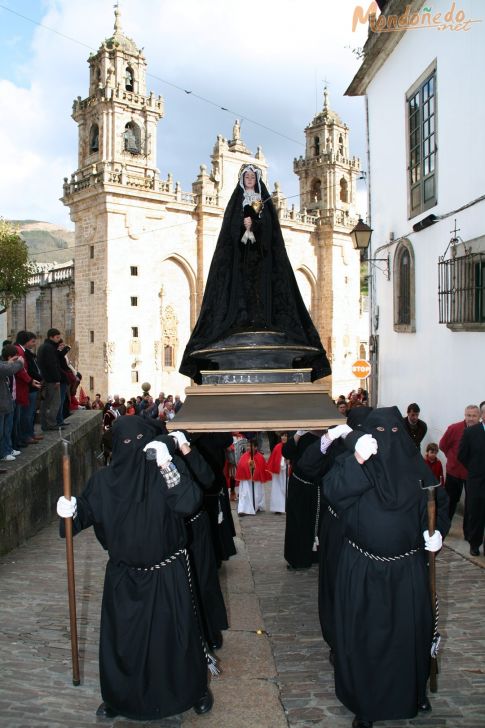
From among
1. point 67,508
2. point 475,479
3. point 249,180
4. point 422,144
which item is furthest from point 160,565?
point 422,144

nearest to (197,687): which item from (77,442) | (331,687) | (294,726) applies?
(294,726)

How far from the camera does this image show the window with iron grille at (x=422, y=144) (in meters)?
11.1

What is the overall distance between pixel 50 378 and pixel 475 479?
6533mm

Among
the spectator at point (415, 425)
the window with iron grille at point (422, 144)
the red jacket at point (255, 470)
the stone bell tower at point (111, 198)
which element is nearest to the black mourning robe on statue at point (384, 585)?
the red jacket at point (255, 470)

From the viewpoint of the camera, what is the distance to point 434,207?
11.0 metres

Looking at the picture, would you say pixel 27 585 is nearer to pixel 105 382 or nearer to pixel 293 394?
pixel 293 394

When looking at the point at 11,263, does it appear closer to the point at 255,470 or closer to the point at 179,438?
the point at 255,470

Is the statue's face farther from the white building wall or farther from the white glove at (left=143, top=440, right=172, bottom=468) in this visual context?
the white building wall

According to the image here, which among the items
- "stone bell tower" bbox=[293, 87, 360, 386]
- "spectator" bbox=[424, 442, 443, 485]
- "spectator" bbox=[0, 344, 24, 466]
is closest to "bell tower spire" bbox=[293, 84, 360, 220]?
"stone bell tower" bbox=[293, 87, 360, 386]

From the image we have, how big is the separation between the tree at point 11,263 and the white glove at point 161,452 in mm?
31958

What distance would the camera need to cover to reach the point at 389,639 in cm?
398

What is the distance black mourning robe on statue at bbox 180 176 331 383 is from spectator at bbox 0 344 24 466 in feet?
8.26

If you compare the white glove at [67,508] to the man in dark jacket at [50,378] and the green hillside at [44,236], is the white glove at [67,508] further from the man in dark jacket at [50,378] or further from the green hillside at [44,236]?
the green hillside at [44,236]

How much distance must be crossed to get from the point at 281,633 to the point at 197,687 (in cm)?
160
